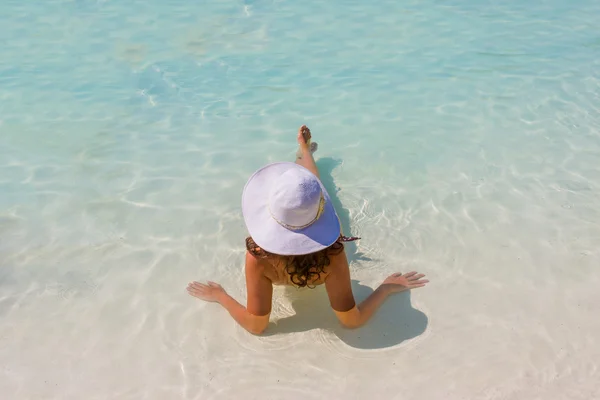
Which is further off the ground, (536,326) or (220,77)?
(220,77)

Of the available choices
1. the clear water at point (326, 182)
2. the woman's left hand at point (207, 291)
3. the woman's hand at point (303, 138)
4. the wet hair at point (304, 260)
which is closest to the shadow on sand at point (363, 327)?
the clear water at point (326, 182)

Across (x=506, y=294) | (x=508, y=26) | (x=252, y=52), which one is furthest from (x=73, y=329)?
(x=508, y=26)

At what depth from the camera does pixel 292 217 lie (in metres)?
2.50

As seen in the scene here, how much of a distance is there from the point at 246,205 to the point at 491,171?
2.67 metres

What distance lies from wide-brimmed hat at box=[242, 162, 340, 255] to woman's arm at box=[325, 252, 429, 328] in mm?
Result: 273

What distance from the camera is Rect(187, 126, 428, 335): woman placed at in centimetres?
250

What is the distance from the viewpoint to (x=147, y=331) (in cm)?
325

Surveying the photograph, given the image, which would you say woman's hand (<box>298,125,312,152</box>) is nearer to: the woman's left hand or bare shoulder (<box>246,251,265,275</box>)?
the woman's left hand

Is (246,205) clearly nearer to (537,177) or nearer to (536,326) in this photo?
(536,326)

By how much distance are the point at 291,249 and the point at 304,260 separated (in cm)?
23

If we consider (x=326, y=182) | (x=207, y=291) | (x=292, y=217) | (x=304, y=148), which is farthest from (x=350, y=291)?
(x=304, y=148)

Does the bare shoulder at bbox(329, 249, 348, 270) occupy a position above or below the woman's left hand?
above

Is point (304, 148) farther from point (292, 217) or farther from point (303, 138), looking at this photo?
point (292, 217)

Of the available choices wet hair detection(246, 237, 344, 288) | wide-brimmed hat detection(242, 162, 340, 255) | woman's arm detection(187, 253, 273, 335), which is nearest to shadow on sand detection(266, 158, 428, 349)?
woman's arm detection(187, 253, 273, 335)
